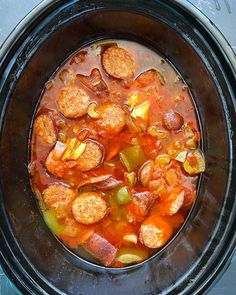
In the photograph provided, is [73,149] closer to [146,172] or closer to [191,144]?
[146,172]

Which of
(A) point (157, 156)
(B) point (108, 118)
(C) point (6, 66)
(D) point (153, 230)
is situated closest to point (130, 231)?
(D) point (153, 230)

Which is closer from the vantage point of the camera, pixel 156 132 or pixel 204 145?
pixel 156 132

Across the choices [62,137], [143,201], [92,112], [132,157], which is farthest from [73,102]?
[143,201]

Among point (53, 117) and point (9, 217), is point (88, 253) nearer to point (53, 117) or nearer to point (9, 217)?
point (9, 217)

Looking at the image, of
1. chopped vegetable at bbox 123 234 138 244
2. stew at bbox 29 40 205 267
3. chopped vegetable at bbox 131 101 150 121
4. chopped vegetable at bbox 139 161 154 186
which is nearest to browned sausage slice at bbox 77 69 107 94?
stew at bbox 29 40 205 267

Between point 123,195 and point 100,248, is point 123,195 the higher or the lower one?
the higher one

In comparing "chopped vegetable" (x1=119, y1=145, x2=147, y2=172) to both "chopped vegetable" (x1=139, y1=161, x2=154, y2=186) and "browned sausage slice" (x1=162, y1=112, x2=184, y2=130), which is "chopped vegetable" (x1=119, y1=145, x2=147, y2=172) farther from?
"browned sausage slice" (x1=162, y1=112, x2=184, y2=130)
